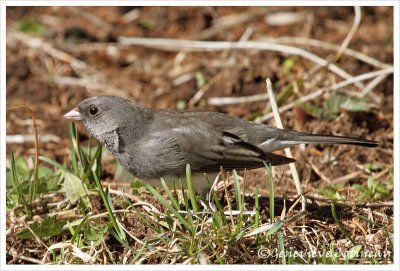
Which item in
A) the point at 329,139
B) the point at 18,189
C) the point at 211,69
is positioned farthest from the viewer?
the point at 211,69

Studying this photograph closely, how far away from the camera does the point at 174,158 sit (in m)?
3.81

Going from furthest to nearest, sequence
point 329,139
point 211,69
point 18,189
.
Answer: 1. point 211,69
2. point 329,139
3. point 18,189

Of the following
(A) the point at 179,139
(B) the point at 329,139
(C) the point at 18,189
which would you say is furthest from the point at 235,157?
(C) the point at 18,189

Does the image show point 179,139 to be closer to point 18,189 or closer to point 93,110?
point 93,110

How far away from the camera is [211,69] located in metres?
6.28

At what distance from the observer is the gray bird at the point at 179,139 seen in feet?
12.5

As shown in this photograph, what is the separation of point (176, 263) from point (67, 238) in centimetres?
84

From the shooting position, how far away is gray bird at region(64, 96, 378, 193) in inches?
150

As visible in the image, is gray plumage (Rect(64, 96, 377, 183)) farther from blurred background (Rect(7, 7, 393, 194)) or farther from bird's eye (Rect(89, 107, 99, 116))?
blurred background (Rect(7, 7, 393, 194))

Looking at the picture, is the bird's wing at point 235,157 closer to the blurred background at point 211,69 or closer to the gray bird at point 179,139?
the gray bird at point 179,139

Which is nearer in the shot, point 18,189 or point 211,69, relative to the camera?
point 18,189

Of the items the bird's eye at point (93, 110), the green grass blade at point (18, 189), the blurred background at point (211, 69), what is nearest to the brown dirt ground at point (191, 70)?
the blurred background at point (211, 69)

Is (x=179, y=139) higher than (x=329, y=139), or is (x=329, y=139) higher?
(x=179, y=139)

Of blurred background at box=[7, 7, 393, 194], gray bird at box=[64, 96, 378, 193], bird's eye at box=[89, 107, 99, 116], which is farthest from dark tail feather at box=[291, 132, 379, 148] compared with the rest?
bird's eye at box=[89, 107, 99, 116]
